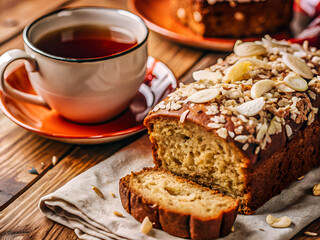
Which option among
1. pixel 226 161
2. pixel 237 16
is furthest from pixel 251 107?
pixel 237 16

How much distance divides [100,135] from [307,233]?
96 centimetres

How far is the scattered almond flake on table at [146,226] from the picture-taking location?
1.60 meters

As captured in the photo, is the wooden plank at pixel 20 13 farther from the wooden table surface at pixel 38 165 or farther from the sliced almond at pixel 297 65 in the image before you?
the sliced almond at pixel 297 65

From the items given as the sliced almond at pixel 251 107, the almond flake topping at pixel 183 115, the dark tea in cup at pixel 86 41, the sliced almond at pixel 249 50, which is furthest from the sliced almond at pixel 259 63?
the dark tea in cup at pixel 86 41

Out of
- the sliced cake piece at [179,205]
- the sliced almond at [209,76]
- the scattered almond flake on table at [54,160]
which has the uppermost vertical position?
the sliced almond at [209,76]

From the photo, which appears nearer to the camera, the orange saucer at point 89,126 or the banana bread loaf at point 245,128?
the banana bread loaf at point 245,128

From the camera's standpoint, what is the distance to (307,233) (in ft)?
5.41

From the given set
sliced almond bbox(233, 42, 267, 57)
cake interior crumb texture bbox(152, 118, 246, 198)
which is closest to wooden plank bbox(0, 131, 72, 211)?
cake interior crumb texture bbox(152, 118, 246, 198)

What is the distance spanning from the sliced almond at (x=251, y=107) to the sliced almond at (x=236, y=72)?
23 centimetres

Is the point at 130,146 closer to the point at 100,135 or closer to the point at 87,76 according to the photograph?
the point at 100,135

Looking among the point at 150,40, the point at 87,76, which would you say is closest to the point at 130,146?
the point at 87,76

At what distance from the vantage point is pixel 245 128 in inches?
64.0

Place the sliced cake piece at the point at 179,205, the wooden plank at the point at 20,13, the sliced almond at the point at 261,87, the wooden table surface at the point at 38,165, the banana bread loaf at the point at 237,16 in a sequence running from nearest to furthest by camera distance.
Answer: the sliced cake piece at the point at 179,205 → the wooden table surface at the point at 38,165 → the sliced almond at the point at 261,87 → the banana bread loaf at the point at 237,16 → the wooden plank at the point at 20,13

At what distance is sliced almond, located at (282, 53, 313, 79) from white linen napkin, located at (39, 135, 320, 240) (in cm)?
45
